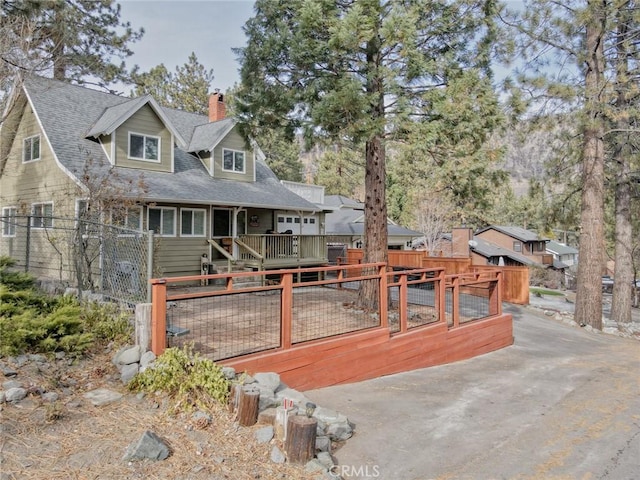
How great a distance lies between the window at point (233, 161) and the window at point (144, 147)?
8.54 ft

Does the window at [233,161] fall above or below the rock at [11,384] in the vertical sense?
above

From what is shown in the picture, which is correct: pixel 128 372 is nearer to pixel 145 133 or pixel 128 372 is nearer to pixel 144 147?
pixel 144 147

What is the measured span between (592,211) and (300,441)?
11735 millimetres

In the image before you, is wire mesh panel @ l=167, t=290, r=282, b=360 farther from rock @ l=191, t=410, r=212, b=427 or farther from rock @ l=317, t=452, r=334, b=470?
rock @ l=317, t=452, r=334, b=470

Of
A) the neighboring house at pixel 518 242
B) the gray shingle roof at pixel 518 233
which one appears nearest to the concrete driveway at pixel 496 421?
the gray shingle roof at pixel 518 233

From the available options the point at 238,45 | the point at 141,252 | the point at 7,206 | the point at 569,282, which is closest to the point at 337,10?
the point at 238,45

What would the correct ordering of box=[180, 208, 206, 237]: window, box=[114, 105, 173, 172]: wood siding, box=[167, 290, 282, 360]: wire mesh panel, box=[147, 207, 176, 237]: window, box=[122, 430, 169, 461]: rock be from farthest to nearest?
box=[180, 208, 206, 237]: window < box=[114, 105, 173, 172]: wood siding < box=[147, 207, 176, 237]: window < box=[167, 290, 282, 360]: wire mesh panel < box=[122, 430, 169, 461]: rock

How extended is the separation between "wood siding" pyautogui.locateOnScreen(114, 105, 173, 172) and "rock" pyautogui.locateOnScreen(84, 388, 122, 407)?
32.4ft

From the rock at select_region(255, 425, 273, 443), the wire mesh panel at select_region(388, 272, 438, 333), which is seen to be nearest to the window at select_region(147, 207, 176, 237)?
the wire mesh panel at select_region(388, 272, 438, 333)

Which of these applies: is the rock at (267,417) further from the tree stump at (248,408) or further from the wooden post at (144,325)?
the wooden post at (144,325)

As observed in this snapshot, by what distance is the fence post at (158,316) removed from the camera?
4.55 meters

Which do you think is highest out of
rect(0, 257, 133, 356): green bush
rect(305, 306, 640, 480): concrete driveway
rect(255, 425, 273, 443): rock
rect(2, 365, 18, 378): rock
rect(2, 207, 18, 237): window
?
rect(2, 207, 18, 237): window

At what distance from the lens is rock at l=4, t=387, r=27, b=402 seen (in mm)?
3826

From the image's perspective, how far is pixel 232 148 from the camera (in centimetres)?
1572
